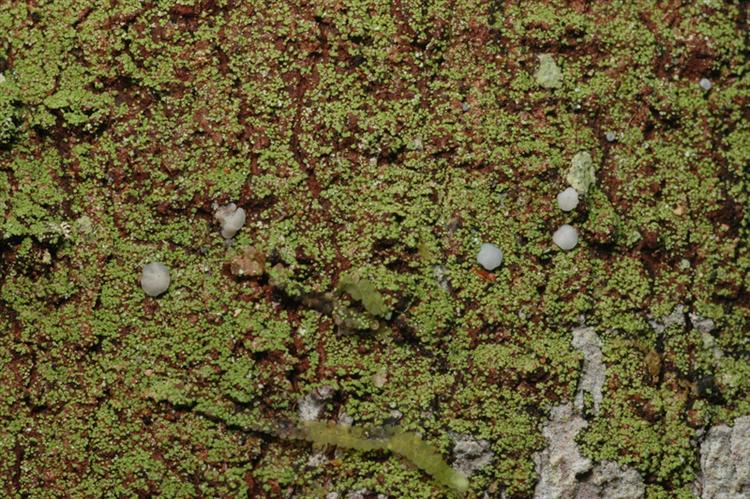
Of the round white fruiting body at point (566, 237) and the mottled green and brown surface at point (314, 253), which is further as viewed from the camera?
the round white fruiting body at point (566, 237)

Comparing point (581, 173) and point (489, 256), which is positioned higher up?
point (581, 173)

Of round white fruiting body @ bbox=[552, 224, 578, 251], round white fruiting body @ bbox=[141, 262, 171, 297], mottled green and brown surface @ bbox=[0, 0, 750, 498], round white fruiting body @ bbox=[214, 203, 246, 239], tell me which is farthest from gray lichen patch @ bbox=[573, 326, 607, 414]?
round white fruiting body @ bbox=[141, 262, 171, 297]

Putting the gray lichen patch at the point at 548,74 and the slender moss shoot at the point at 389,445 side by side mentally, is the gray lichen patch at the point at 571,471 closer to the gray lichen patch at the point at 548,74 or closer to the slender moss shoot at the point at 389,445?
the slender moss shoot at the point at 389,445

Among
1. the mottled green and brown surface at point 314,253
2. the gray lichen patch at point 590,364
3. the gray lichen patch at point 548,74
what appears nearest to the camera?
the mottled green and brown surface at point 314,253

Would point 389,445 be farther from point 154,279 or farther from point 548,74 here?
point 548,74

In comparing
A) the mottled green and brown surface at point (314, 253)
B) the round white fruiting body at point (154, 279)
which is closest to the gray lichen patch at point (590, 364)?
the mottled green and brown surface at point (314, 253)

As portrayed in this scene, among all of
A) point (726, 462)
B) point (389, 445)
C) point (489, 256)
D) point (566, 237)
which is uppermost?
point (566, 237)

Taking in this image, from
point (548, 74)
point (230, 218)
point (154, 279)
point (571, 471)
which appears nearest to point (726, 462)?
point (571, 471)

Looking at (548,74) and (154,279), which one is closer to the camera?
(154,279)

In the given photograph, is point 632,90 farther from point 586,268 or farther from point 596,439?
point 596,439
